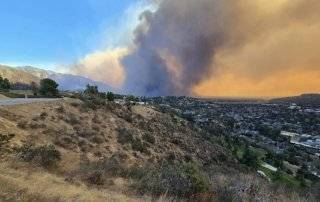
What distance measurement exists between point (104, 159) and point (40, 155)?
21.7 ft

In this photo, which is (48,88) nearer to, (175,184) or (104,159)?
(104,159)

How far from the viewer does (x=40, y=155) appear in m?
25.8

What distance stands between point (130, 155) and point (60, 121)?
6.29m

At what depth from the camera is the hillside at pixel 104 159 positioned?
62.2 ft

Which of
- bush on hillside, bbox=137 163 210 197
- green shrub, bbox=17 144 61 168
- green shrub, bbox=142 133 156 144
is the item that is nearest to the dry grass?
bush on hillside, bbox=137 163 210 197

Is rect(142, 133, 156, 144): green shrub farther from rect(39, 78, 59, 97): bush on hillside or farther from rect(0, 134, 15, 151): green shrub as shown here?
rect(0, 134, 15, 151): green shrub

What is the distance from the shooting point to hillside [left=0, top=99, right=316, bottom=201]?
62.2 feet

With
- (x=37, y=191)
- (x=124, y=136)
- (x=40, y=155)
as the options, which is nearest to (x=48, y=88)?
(x=124, y=136)

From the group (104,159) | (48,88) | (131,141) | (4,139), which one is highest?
(48,88)

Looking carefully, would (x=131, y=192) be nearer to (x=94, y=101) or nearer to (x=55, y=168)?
(x=55, y=168)

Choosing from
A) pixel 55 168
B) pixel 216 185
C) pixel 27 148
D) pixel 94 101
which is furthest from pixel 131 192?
pixel 94 101

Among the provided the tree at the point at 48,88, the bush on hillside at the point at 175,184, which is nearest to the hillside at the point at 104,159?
the bush on hillside at the point at 175,184

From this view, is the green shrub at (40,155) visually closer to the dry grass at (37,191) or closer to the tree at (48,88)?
the dry grass at (37,191)

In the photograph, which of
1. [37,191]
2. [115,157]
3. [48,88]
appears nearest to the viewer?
[37,191]
